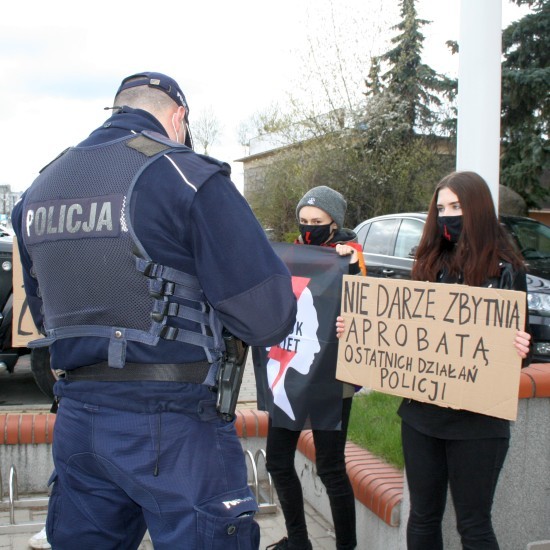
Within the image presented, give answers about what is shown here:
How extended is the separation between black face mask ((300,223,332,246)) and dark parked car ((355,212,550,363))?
3823 mm

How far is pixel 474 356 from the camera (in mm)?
2758

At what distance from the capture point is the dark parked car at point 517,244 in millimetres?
6941

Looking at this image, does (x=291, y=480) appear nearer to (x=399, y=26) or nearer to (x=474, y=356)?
(x=474, y=356)

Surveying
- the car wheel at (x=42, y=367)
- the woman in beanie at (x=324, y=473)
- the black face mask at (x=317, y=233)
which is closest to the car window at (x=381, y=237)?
the black face mask at (x=317, y=233)

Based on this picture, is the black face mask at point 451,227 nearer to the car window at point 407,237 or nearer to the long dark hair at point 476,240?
the long dark hair at point 476,240

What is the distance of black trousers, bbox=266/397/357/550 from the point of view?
11.4ft

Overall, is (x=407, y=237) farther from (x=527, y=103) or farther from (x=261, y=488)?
(x=527, y=103)

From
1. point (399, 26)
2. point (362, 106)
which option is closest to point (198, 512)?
point (362, 106)

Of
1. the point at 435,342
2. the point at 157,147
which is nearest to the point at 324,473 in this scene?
the point at 435,342

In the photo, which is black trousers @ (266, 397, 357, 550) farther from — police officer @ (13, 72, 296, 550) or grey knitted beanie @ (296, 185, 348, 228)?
police officer @ (13, 72, 296, 550)

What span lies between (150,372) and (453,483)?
1.38 meters

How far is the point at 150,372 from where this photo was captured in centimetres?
209

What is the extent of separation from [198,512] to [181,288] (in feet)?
2.05

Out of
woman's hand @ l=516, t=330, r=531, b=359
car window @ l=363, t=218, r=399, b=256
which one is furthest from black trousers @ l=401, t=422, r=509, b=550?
car window @ l=363, t=218, r=399, b=256
